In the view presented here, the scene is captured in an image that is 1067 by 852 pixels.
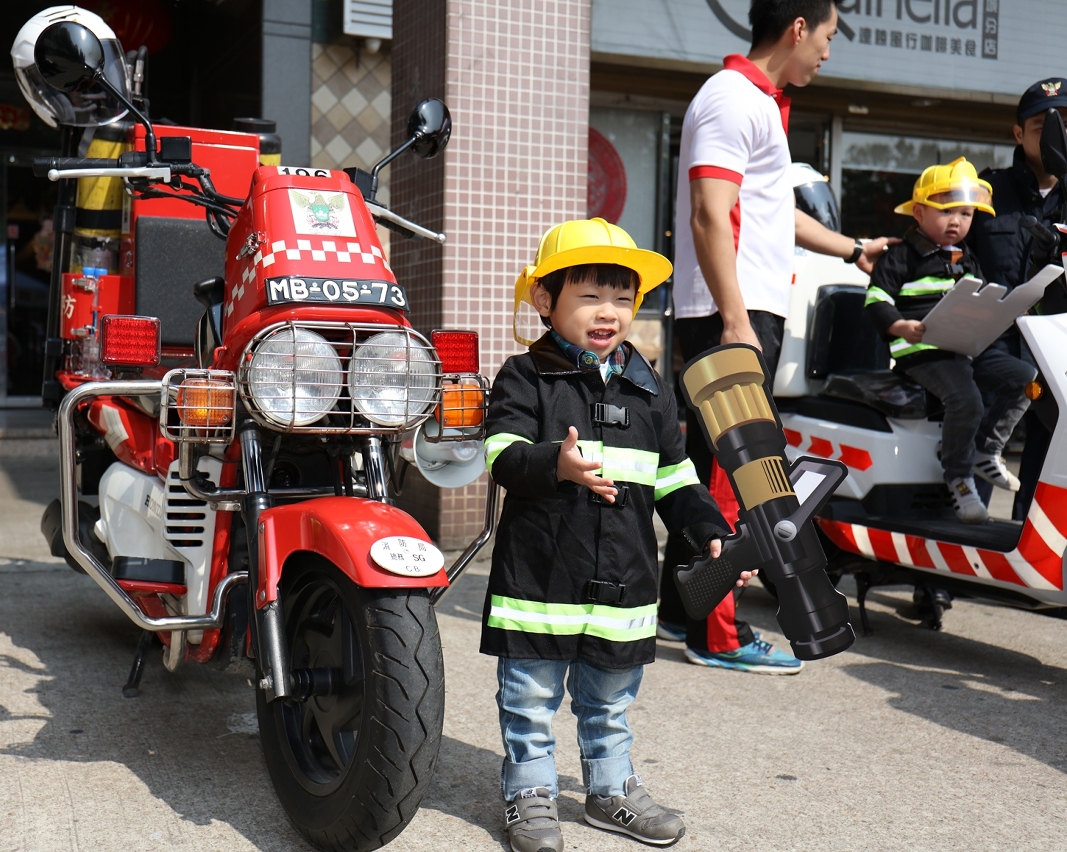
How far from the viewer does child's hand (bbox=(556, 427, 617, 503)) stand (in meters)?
2.19

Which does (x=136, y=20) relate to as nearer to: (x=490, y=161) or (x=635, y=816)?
(x=490, y=161)

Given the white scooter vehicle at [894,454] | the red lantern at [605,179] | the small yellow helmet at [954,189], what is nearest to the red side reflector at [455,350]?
the white scooter vehicle at [894,454]

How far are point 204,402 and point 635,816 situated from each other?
4.09 feet

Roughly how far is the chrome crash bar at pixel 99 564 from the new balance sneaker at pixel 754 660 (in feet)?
5.58

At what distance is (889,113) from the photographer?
10.0 meters

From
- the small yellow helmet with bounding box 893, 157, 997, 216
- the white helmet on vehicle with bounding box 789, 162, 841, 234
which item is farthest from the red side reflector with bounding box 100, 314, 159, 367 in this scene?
the white helmet on vehicle with bounding box 789, 162, 841, 234

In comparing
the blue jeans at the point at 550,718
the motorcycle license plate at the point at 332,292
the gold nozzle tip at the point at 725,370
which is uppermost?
the motorcycle license plate at the point at 332,292

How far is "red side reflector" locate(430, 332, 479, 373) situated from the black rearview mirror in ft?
5.93

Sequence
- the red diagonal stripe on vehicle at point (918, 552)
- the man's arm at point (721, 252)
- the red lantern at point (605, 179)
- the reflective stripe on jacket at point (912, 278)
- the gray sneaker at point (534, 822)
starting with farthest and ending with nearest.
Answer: the red lantern at point (605, 179)
the reflective stripe on jacket at point (912, 278)
the red diagonal stripe on vehicle at point (918, 552)
the man's arm at point (721, 252)
the gray sneaker at point (534, 822)

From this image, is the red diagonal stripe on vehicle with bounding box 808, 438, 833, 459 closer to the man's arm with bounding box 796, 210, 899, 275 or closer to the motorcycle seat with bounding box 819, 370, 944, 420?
the motorcycle seat with bounding box 819, 370, 944, 420

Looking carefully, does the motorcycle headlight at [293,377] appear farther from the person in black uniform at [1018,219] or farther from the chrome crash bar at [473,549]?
the person in black uniform at [1018,219]

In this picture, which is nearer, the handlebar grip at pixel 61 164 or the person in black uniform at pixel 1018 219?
the handlebar grip at pixel 61 164

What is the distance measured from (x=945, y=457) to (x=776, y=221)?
1.03m

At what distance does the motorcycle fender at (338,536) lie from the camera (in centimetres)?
219
